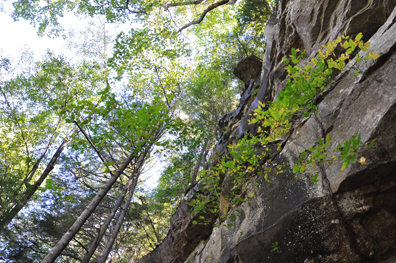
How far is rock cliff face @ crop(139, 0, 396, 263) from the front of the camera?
3070 millimetres

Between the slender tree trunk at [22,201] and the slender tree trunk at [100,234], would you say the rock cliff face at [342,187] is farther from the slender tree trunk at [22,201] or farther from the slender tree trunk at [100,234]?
the slender tree trunk at [22,201]

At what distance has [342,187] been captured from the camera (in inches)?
132

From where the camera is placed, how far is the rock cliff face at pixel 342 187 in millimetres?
3070

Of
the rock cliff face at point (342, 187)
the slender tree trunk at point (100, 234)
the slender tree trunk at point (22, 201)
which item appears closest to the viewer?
the rock cliff face at point (342, 187)

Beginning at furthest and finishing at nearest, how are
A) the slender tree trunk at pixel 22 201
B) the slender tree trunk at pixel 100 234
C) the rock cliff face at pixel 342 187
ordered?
the slender tree trunk at pixel 22 201 < the slender tree trunk at pixel 100 234 < the rock cliff face at pixel 342 187

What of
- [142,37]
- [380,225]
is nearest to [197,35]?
[142,37]

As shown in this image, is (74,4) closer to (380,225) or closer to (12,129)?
(12,129)

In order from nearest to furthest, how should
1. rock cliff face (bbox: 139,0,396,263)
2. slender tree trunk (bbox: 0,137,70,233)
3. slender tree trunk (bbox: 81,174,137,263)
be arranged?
rock cliff face (bbox: 139,0,396,263), slender tree trunk (bbox: 81,174,137,263), slender tree trunk (bbox: 0,137,70,233)

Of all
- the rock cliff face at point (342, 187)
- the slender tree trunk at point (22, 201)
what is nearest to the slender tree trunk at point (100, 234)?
the slender tree trunk at point (22, 201)

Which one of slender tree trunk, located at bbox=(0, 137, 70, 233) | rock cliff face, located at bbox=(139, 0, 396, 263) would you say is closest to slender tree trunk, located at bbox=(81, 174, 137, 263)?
slender tree trunk, located at bbox=(0, 137, 70, 233)

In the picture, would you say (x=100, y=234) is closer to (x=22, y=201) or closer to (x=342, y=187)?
(x=22, y=201)

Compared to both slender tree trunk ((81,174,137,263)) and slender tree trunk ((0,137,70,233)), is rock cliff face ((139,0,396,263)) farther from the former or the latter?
slender tree trunk ((0,137,70,233))

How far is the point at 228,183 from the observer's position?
24.8ft

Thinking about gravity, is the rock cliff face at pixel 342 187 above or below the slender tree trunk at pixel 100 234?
below
